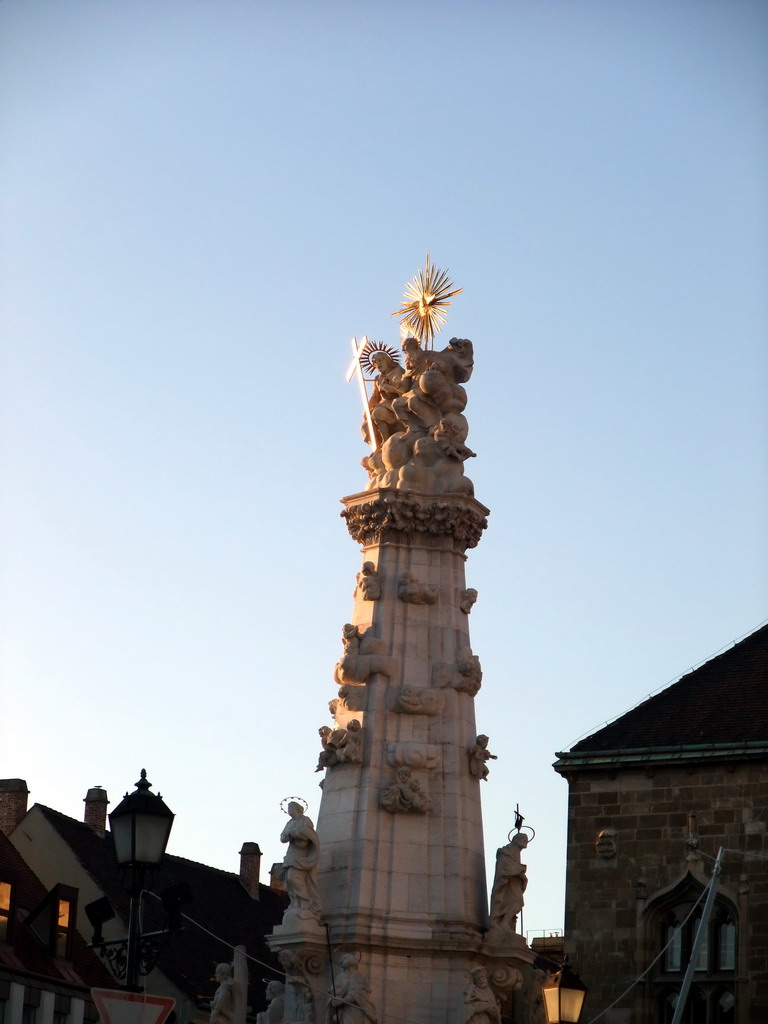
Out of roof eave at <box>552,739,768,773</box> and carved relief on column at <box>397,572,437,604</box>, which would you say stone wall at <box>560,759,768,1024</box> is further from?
carved relief on column at <box>397,572,437,604</box>

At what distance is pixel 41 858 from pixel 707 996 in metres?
18.7

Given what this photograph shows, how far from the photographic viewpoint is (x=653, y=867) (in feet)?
110

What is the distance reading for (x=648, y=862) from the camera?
33688mm

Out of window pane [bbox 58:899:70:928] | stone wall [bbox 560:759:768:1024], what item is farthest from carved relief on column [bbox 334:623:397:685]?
window pane [bbox 58:899:70:928]

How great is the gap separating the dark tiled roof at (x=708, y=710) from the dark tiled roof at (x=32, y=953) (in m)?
13.0

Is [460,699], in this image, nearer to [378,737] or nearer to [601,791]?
[378,737]

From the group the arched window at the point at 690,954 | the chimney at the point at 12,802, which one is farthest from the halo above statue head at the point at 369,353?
the chimney at the point at 12,802

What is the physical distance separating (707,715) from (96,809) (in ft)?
65.9

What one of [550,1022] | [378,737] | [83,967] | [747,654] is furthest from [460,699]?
[83,967]

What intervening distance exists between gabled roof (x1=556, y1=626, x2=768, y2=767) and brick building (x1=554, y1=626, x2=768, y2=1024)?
0.03m

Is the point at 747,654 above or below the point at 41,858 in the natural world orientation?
above

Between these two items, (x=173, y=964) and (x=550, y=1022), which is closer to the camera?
(x=550, y=1022)

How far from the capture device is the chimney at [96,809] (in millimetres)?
49312

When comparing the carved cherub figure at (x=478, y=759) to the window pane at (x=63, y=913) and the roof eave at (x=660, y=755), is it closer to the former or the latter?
the roof eave at (x=660, y=755)
